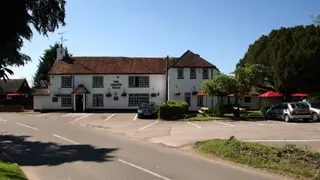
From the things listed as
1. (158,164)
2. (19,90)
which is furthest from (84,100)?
(158,164)

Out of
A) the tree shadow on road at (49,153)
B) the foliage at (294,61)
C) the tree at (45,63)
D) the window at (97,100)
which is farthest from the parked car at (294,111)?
the tree at (45,63)

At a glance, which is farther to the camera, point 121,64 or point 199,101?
point 121,64

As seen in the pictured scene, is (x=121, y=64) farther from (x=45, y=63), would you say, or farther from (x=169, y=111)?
(x=45, y=63)

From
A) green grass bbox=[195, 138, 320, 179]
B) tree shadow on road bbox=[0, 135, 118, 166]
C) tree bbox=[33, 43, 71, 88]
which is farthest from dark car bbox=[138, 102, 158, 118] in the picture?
tree bbox=[33, 43, 71, 88]

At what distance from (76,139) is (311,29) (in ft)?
123

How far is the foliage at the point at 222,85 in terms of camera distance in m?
35.2

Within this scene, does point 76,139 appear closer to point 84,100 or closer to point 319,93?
point 84,100

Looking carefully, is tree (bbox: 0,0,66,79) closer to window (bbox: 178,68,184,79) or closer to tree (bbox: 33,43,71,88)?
window (bbox: 178,68,184,79)

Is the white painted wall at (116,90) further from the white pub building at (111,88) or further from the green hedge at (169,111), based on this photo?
the green hedge at (169,111)

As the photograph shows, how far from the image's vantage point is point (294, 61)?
45438mm

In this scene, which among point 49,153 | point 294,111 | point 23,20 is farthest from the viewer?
point 294,111

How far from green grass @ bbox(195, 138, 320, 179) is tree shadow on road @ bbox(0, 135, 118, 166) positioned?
4.33 meters

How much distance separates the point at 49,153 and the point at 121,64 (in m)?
35.7

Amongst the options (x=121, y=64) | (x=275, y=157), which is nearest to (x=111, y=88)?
(x=121, y=64)
